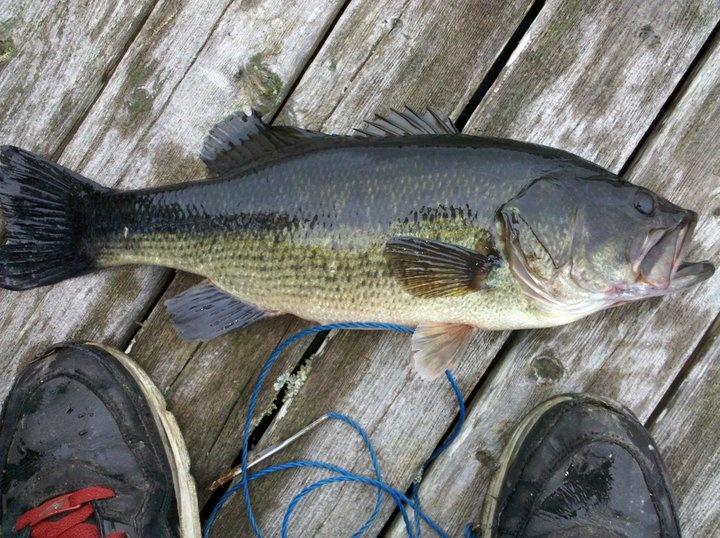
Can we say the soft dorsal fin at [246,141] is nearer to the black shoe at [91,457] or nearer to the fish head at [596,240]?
the fish head at [596,240]

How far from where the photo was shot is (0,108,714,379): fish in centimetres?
196

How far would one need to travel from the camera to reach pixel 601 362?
7.60 feet

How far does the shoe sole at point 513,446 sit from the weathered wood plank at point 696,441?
27cm

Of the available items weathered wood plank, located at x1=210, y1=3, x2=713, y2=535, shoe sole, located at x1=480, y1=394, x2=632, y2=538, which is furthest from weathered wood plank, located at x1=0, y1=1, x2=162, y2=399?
shoe sole, located at x1=480, y1=394, x2=632, y2=538

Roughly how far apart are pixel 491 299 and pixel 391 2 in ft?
4.80

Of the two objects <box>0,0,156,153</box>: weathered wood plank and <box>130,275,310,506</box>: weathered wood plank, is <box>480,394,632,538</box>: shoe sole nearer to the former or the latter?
<box>130,275,310,506</box>: weathered wood plank

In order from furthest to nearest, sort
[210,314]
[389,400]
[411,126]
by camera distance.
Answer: [389,400] < [210,314] < [411,126]

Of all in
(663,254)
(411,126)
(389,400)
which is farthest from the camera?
(389,400)

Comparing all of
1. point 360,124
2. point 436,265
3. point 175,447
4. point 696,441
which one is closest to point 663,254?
point 436,265

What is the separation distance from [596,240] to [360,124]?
114 cm

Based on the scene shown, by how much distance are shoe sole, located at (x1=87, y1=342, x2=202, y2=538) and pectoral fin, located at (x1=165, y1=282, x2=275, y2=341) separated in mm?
298

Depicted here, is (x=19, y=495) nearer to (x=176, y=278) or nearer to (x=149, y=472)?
(x=149, y=472)

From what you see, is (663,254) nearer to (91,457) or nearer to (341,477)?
(341,477)

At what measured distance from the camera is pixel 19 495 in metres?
2.23
